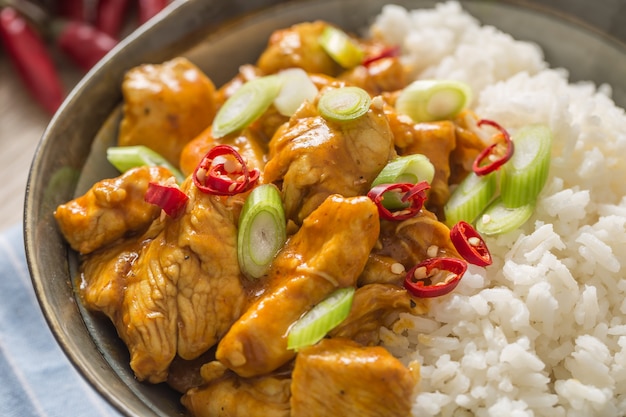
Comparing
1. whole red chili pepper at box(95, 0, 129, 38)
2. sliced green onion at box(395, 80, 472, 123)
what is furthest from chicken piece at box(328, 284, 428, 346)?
whole red chili pepper at box(95, 0, 129, 38)

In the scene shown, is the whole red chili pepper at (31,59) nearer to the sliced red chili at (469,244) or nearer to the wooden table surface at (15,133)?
the wooden table surface at (15,133)

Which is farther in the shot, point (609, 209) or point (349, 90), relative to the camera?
point (609, 209)

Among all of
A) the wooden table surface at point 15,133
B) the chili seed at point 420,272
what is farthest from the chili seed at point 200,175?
the wooden table surface at point 15,133

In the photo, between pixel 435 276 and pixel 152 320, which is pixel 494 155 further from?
pixel 152 320

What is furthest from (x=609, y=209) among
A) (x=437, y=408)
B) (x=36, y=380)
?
(x=36, y=380)

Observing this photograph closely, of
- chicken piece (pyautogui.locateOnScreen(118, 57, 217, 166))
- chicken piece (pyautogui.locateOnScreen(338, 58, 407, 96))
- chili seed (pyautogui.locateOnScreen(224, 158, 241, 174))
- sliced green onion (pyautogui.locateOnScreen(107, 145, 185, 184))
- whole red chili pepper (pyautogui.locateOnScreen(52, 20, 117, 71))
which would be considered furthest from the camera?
whole red chili pepper (pyautogui.locateOnScreen(52, 20, 117, 71))

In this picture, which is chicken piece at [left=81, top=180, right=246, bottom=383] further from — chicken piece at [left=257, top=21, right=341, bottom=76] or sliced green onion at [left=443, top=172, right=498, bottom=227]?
chicken piece at [left=257, top=21, right=341, bottom=76]

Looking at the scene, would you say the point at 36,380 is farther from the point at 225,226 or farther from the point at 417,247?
the point at 417,247
